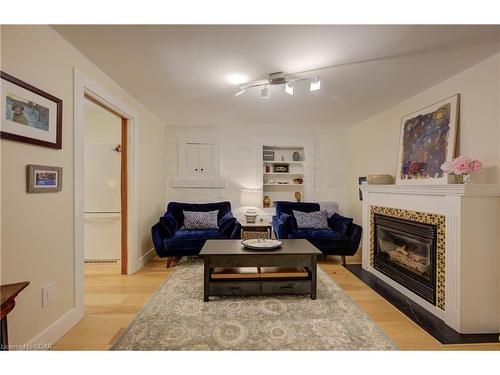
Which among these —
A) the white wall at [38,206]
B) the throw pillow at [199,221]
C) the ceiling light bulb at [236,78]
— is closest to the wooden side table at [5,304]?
the white wall at [38,206]

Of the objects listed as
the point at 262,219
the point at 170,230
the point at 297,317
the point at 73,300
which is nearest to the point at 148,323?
the point at 73,300

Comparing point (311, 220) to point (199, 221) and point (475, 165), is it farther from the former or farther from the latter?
point (475, 165)

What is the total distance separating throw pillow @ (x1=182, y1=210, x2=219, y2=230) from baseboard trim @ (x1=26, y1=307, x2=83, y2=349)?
6.19 ft

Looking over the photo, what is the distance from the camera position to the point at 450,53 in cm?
208

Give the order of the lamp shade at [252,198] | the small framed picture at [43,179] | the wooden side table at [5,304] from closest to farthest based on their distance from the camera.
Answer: the wooden side table at [5,304]
the small framed picture at [43,179]
the lamp shade at [252,198]

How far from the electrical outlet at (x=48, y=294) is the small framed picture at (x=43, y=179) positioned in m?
0.69

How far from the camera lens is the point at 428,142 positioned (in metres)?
2.82

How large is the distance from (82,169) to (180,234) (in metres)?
1.72

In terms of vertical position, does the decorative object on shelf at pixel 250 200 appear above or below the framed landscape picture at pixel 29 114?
below

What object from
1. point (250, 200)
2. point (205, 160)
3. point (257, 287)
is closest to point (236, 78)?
point (257, 287)

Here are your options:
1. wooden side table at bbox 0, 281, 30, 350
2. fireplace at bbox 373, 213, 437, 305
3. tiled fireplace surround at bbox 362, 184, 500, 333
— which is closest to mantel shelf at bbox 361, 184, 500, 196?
tiled fireplace surround at bbox 362, 184, 500, 333

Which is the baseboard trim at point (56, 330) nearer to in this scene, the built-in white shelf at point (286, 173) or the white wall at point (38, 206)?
the white wall at point (38, 206)

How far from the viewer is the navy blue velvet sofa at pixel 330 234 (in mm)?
3508

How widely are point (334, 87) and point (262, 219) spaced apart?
2.59 metres
